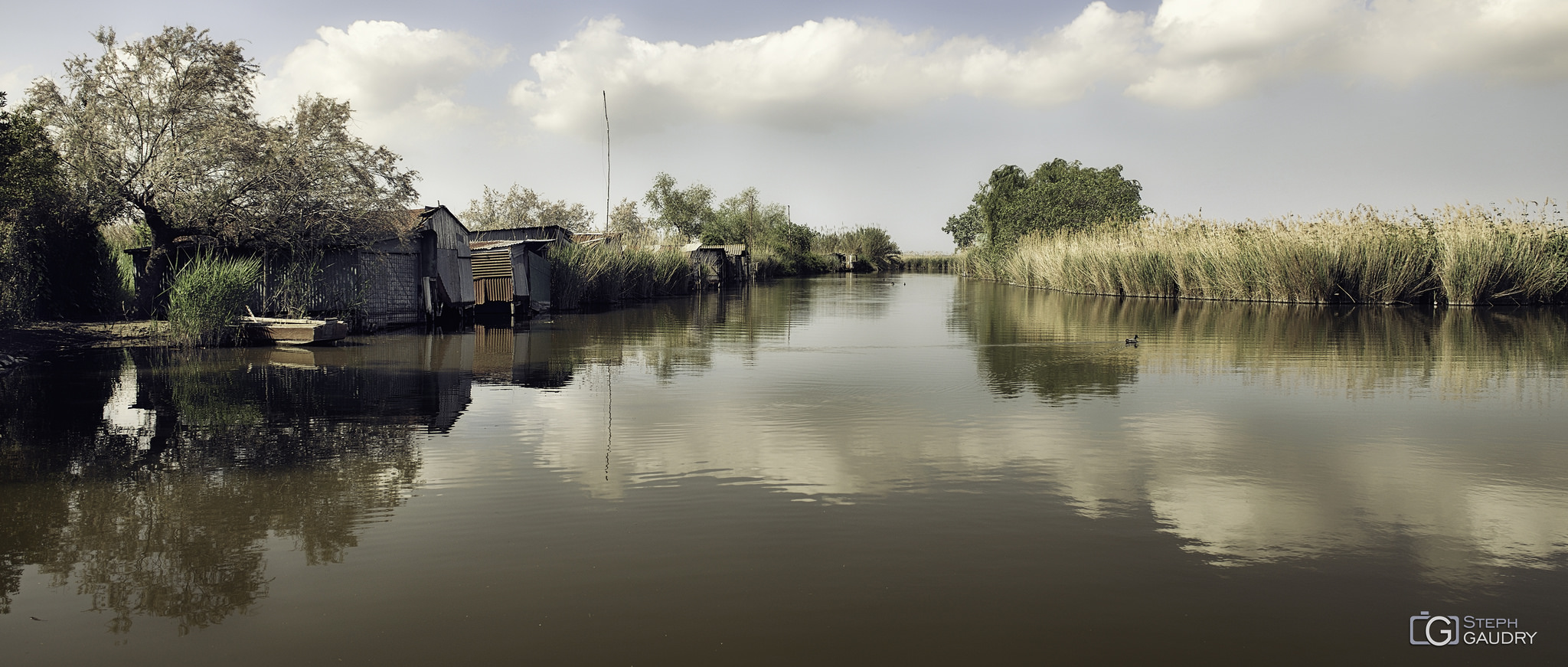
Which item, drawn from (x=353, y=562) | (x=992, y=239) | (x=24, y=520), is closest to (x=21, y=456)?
(x=24, y=520)

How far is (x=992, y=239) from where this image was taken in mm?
74062

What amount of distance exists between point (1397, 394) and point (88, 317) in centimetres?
2504

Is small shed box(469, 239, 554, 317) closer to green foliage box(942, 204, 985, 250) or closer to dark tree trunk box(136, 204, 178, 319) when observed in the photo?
dark tree trunk box(136, 204, 178, 319)

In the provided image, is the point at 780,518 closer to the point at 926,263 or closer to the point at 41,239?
the point at 41,239

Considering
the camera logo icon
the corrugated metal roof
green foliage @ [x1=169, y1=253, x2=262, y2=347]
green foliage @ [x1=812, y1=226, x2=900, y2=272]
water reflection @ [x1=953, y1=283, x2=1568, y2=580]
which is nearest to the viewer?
the camera logo icon

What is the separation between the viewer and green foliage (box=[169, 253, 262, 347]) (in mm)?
16281

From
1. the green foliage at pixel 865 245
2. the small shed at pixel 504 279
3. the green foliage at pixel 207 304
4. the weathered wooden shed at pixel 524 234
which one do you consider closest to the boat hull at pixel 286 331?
the green foliage at pixel 207 304

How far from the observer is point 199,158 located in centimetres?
1875

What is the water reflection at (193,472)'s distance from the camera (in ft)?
15.8

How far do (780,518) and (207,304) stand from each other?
15.0 metres

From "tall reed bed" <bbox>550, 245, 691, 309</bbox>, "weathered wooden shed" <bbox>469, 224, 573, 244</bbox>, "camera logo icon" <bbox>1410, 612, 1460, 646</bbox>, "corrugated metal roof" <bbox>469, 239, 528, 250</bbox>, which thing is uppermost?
"weathered wooden shed" <bbox>469, 224, 573, 244</bbox>

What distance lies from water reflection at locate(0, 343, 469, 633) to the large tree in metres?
6.92

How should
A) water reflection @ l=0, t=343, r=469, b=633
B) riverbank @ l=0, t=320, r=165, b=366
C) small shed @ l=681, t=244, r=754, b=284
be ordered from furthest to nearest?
small shed @ l=681, t=244, r=754, b=284, riverbank @ l=0, t=320, r=165, b=366, water reflection @ l=0, t=343, r=469, b=633

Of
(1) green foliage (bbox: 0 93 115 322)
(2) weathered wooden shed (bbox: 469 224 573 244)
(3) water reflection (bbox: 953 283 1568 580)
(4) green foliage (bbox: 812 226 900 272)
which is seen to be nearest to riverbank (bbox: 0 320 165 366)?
(1) green foliage (bbox: 0 93 115 322)
